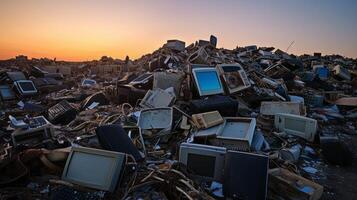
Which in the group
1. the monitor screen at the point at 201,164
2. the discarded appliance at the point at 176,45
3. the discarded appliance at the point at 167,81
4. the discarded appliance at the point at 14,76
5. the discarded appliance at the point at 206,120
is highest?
the discarded appliance at the point at 176,45

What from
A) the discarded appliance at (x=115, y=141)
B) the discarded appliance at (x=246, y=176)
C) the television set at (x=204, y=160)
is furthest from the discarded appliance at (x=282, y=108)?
the discarded appliance at (x=115, y=141)

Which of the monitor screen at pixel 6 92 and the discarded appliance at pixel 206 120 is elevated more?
the discarded appliance at pixel 206 120

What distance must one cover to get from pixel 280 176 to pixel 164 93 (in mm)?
2659

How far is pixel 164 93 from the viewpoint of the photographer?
5090mm

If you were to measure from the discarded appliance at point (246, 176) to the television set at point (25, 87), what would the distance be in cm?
671

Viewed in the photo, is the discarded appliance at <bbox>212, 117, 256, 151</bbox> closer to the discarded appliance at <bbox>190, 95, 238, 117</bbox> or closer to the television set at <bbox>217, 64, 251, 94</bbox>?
the discarded appliance at <bbox>190, 95, 238, 117</bbox>

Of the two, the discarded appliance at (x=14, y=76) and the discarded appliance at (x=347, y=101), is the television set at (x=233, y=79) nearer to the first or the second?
the discarded appliance at (x=347, y=101)

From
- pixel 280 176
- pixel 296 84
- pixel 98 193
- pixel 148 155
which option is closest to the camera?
pixel 98 193

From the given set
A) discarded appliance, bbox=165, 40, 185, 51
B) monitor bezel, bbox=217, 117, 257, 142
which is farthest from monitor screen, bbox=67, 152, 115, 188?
discarded appliance, bbox=165, 40, 185, 51

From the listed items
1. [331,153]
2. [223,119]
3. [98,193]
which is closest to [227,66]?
[223,119]

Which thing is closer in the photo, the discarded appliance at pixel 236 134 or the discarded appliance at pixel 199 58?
the discarded appliance at pixel 236 134

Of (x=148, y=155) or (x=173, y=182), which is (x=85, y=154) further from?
(x=148, y=155)

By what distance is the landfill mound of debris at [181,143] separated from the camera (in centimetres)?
253

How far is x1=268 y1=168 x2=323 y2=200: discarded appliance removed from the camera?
8.73 ft
